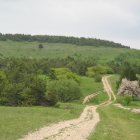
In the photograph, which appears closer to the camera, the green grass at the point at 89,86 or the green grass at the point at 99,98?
the green grass at the point at 99,98

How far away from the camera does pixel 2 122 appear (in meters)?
50.8

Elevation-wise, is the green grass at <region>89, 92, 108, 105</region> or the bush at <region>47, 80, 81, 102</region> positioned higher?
the bush at <region>47, 80, 81, 102</region>

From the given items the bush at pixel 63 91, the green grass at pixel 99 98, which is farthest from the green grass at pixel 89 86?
the bush at pixel 63 91

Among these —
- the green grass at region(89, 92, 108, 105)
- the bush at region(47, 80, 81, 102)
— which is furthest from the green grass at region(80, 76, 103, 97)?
the bush at region(47, 80, 81, 102)

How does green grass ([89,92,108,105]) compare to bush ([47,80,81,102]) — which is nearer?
bush ([47,80,81,102])

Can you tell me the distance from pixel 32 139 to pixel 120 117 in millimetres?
34391

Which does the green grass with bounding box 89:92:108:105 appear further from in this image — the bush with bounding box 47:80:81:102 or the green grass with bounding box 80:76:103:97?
the green grass with bounding box 80:76:103:97

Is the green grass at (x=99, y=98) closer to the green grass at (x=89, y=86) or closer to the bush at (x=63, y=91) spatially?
the bush at (x=63, y=91)

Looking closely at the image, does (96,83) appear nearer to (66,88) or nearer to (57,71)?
(57,71)

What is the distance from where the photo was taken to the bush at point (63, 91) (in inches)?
4729

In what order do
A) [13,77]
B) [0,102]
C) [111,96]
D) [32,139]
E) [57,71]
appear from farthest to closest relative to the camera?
[57,71], [13,77], [111,96], [0,102], [32,139]

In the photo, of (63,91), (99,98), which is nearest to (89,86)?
(99,98)

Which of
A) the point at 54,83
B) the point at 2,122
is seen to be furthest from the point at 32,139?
the point at 54,83

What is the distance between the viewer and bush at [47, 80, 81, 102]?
12012 centimetres
